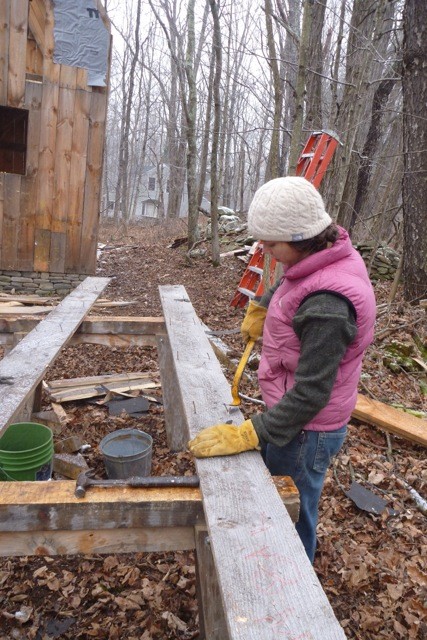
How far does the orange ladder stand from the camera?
741 cm

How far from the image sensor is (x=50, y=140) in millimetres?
8273

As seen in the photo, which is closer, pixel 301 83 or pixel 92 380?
pixel 92 380

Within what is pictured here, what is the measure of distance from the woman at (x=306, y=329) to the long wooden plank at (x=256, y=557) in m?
0.17

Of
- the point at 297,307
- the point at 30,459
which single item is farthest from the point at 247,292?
the point at 297,307

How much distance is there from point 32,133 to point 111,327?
5.74 metres

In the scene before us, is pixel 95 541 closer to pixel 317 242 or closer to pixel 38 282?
pixel 317 242

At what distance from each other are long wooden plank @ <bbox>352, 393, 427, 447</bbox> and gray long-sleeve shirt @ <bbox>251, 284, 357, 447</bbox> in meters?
2.88

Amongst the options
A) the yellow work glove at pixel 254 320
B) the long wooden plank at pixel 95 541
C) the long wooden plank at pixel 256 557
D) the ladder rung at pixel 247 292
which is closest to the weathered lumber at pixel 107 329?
the yellow work glove at pixel 254 320

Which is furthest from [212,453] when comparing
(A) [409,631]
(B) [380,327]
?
(B) [380,327]

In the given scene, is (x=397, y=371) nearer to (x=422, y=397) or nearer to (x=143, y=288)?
(x=422, y=397)

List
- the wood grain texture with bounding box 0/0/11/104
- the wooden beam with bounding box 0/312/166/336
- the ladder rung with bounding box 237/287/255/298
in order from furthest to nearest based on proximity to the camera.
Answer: the ladder rung with bounding box 237/287/255/298 → the wood grain texture with bounding box 0/0/11/104 → the wooden beam with bounding box 0/312/166/336

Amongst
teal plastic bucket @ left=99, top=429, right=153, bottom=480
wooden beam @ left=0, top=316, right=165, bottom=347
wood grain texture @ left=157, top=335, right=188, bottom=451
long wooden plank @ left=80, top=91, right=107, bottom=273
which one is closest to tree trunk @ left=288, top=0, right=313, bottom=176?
wooden beam @ left=0, top=316, right=165, bottom=347

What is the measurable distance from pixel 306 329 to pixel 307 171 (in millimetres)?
6255

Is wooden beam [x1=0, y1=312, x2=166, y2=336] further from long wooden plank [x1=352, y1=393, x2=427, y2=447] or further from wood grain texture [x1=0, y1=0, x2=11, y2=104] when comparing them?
wood grain texture [x1=0, y1=0, x2=11, y2=104]
